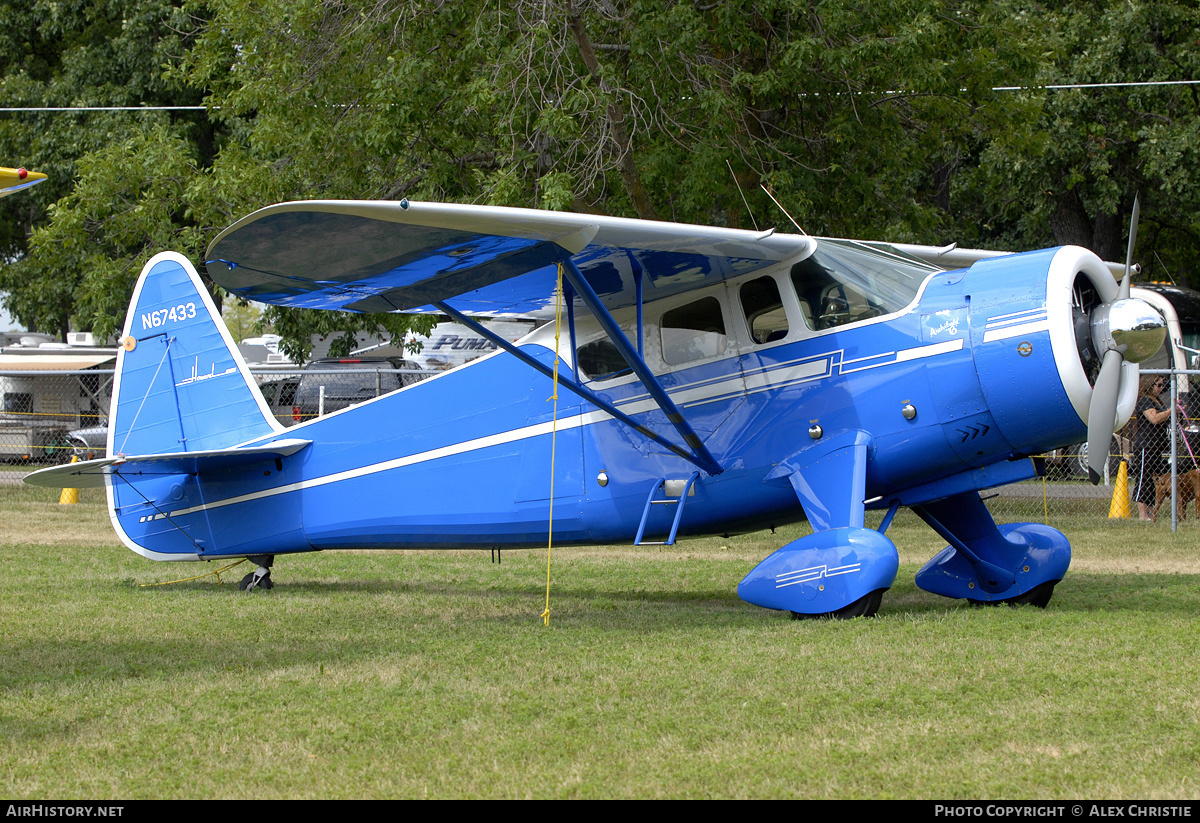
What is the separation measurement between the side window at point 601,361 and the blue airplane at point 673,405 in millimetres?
18

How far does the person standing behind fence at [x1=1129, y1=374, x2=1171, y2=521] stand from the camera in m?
15.8

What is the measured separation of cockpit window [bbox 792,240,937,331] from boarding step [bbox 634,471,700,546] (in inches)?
56.3

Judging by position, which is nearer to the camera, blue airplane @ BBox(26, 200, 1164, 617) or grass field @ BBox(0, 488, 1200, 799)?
grass field @ BBox(0, 488, 1200, 799)

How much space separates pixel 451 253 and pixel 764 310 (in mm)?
2268

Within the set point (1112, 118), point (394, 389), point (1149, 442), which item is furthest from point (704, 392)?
point (394, 389)

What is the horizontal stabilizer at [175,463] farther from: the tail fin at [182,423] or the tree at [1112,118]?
the tree at [1112,118]

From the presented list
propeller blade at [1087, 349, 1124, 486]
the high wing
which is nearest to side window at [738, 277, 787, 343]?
the high wing

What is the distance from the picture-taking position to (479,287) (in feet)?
26.1

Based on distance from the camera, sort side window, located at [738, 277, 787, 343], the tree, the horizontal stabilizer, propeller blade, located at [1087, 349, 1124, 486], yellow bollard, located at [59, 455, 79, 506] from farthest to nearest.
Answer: the tree
yellow bollard, located at [59, 455, 79, 506]
the horizontal stabilizer
side window, located at [738, 277, 787, 343]
propeller blade, located at [1087, 349, 1124, 486]

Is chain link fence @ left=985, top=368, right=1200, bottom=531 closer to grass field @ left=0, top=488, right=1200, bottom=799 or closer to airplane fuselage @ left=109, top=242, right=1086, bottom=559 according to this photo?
grass field @ left=0, top=488, right=1200, bottom=799

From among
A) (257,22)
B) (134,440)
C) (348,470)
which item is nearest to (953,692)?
(348,470)

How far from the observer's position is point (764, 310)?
8.04 meters

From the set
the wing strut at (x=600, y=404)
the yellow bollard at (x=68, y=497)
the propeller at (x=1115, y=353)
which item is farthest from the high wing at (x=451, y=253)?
the yellow bollard at (x=68, y=497)

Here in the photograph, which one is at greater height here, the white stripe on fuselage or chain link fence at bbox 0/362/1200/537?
the white stripe on fuselage
